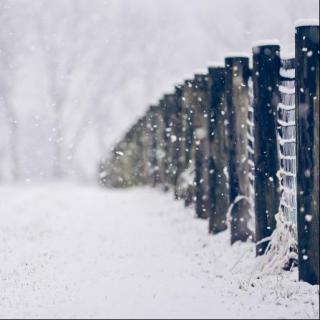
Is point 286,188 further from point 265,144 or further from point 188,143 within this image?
point 188,143

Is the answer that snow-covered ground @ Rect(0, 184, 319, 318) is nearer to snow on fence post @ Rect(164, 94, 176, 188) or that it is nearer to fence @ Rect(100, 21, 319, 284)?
fence @ Rect(100, 21, 319, 284)

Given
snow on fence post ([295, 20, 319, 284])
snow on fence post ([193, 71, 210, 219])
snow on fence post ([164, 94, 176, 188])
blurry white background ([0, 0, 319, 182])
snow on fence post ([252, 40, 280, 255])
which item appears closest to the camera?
snow on fence post ([295, 20, 319, 284])

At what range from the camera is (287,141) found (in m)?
6.80

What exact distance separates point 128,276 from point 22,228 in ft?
15.2

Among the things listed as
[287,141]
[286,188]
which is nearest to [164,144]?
[286,188]

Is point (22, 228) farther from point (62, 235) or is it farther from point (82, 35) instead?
point (82, 35)

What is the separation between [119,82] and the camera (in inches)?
1448

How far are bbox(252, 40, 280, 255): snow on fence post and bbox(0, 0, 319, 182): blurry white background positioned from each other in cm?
1708

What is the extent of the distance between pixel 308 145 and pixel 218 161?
3690 millimetres

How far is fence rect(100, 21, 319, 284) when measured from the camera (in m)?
5.66

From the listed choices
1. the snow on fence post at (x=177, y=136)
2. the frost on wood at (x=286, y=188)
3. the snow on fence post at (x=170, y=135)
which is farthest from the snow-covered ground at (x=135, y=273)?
the snow on fence post at (x=170, y=135)

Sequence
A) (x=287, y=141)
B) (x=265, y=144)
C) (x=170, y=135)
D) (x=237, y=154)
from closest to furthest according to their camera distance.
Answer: (x=287, y=141)
(x=265, y=144)
(x=237, y=154)
(x=170, y=135)

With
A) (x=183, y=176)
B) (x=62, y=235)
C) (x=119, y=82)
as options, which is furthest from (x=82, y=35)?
(x=62, y=235)

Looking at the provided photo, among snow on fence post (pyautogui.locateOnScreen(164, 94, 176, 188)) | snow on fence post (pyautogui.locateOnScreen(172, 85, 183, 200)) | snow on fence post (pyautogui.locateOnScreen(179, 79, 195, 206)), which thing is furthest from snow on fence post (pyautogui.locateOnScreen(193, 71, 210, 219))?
snow on fence post (pyautogui.locateOnScreen(164, 94, 176, 188))
